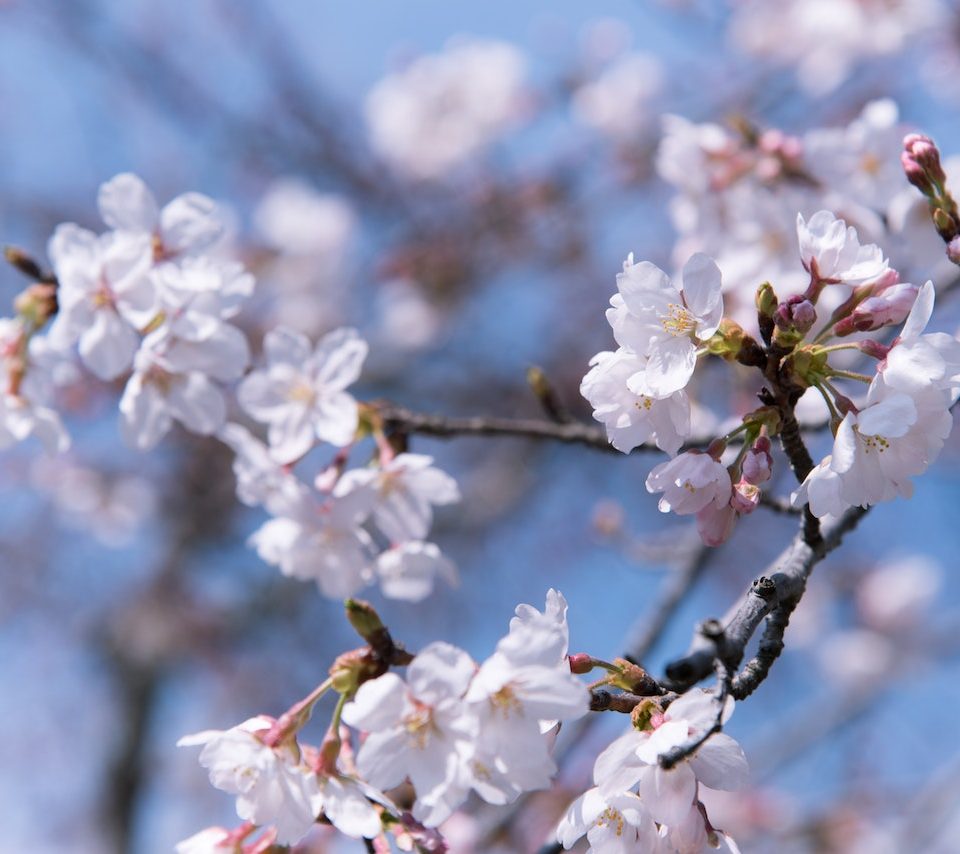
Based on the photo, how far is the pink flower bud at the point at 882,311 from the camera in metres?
1.11

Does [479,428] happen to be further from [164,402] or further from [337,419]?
[164,402]

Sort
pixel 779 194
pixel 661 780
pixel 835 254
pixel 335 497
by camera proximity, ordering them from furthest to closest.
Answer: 1. pixel 779 194
2. pixel 335 497
3. pixel 835 254
4. pixel 661 780

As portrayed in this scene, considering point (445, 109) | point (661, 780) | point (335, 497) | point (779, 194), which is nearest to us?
point (661, 780)

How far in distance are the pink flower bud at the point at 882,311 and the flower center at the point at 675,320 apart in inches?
7.8

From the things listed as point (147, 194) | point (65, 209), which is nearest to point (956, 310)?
point (147, 194)

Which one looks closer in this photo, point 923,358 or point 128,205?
point 923,358

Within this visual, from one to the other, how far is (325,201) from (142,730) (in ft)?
15.8

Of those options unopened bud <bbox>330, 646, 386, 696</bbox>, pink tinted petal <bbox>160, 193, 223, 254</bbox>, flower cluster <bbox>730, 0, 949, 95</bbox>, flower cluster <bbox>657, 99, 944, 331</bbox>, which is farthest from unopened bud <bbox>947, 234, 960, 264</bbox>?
flower cluster <bbox>730, 0, 949, 95</bbox>

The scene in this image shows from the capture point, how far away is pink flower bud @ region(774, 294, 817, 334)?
1.05m

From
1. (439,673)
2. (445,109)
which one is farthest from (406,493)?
(445,109)

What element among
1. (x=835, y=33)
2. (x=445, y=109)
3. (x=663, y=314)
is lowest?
(x=663, y=314)

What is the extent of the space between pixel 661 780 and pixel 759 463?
0.37 meters

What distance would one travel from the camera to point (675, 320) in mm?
1089

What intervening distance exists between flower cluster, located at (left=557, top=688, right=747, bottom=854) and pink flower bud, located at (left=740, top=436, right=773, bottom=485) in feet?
0.84
